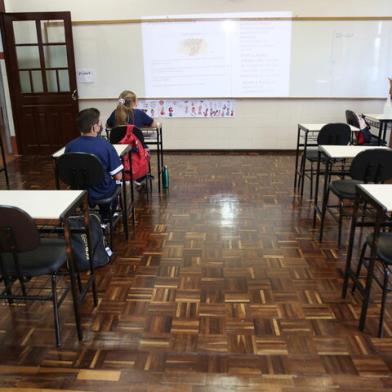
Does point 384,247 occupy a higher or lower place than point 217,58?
lower

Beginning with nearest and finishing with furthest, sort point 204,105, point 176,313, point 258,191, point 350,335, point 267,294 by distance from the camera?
point 350,335
point 176,313
point 267,294
point 258,191
point 204,105

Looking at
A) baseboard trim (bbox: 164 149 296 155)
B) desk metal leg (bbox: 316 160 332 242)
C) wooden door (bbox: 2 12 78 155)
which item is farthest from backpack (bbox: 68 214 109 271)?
wooden door (bbox: 2 12 78 155)

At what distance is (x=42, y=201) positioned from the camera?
2.14 meters

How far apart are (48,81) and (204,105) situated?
2.46 metres

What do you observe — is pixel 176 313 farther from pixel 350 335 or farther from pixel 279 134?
pixel 279 134

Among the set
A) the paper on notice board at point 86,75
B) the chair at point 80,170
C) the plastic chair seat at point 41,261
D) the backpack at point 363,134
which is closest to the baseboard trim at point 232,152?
the backpack at point 363,134

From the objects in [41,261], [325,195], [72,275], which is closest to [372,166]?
[325,195]

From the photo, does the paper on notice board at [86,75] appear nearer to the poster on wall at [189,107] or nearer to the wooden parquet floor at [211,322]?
the poster on wall at [189,107]

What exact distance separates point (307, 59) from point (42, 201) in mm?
5150

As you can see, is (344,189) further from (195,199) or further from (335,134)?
(195,199)

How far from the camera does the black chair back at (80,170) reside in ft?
8.99

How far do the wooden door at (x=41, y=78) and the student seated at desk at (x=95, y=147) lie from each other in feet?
12.1

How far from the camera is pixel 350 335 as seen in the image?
7.13 feet

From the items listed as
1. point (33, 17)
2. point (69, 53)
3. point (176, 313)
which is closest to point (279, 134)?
point (69, 53)
